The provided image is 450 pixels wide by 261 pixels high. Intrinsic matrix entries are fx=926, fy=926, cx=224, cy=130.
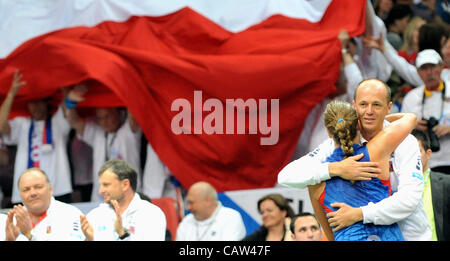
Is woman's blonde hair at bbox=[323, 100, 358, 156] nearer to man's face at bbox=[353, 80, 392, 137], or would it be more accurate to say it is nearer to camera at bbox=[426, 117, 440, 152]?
man's face at bbox=[353, 80, 392, 137]

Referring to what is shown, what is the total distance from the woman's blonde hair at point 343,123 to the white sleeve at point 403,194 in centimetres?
28

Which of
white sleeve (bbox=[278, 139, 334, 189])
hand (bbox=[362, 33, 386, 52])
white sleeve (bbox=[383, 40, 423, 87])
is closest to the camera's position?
white sleeve (bbox=[278, 139, 334, 189])

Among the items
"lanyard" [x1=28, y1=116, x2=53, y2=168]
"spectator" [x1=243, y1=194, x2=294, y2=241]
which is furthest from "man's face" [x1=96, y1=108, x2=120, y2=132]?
"spectator" [x1=243, y1=194, x2=294, y2=241]

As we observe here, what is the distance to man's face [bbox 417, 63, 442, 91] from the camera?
315 inches

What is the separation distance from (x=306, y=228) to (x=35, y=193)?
6.55ft

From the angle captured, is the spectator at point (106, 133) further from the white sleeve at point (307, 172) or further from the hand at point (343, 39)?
the white sleeve at point (307, 172)

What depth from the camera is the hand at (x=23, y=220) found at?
5.88 meters

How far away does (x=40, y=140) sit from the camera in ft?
29.3

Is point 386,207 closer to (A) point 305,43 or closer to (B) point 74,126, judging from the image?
(A) point 305,43

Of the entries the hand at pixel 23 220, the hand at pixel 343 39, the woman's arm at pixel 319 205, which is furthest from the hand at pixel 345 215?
the hand at pixel 343 39

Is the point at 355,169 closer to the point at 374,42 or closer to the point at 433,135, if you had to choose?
the point at 433,135

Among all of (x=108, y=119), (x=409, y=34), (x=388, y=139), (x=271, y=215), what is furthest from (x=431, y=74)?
(x=388, y=139)

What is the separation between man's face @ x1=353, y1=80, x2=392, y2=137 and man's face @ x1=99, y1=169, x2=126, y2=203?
6.17 feet
